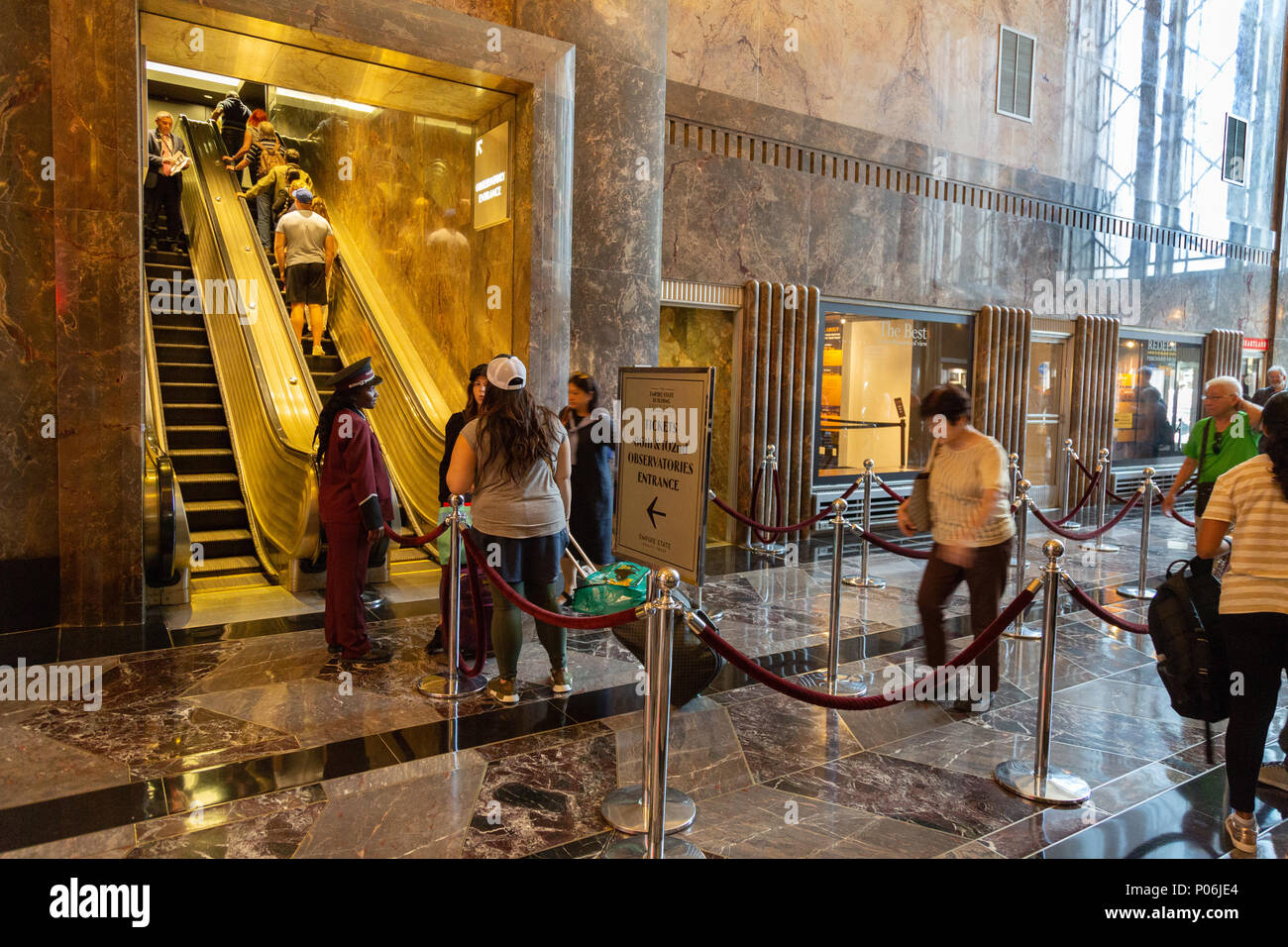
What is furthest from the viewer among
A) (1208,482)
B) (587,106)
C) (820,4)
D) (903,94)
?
(903,94)

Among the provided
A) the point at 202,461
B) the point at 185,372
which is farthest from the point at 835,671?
the point at 185,372

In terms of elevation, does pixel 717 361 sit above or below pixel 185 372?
above

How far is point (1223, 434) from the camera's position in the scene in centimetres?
639

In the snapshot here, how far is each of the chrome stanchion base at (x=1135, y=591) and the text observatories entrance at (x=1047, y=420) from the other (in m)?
5.09

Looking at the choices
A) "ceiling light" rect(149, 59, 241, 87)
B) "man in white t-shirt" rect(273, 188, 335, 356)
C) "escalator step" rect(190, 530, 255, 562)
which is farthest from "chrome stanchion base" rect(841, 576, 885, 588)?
"ceiling light" rect(149, 59, 241, 87)

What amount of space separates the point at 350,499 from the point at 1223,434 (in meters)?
5.83

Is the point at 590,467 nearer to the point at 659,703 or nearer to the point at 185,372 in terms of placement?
the point at 659,703

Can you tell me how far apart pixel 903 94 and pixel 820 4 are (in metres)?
1.49

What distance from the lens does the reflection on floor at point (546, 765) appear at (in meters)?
3.34

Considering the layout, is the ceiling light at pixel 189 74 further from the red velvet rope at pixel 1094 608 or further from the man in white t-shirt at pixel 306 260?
the red velvet rope at pixel 1094 608

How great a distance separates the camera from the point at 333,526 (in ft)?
16.7

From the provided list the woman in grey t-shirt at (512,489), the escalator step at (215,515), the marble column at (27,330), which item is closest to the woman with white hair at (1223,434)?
the woman in grey t-shirt at (512,489)
